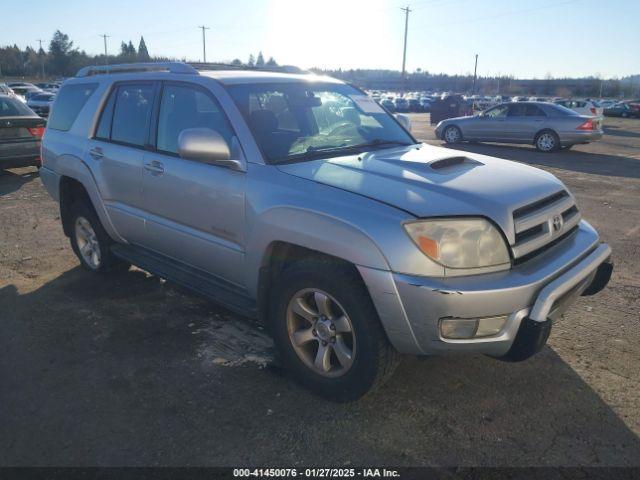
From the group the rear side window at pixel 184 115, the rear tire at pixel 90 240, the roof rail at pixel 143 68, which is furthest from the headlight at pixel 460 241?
the rear tire at pixel 90 240

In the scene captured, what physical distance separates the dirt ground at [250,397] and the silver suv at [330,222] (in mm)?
341

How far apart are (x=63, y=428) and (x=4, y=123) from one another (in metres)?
8.74

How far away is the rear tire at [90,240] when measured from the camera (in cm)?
498

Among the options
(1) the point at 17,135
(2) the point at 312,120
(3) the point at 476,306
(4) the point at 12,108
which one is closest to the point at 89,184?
(2) the point at 312,120

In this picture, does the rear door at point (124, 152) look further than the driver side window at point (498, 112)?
No

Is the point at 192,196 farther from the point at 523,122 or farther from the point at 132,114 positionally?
the point at 523,122

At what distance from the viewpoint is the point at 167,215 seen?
3977mm

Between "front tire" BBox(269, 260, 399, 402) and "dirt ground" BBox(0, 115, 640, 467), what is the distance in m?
0.17

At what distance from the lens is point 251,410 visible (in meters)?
3.06

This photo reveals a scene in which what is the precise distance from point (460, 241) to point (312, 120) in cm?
169

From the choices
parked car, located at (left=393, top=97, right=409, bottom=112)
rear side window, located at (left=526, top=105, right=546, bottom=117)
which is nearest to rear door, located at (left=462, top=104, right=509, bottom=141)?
rear side window, located at (left=526, top=105, right=546, bottom=117)

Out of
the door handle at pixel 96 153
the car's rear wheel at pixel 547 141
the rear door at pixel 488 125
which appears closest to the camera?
the door handle at pixel 96 153

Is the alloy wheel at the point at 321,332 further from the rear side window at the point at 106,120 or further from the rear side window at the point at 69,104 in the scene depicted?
the rear side window at the point at 69,104

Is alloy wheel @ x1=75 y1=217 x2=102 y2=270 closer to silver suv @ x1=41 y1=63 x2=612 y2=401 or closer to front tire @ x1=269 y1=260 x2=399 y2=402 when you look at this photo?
silver suv @ x1=41 y1=63 x2=612 y2=401
